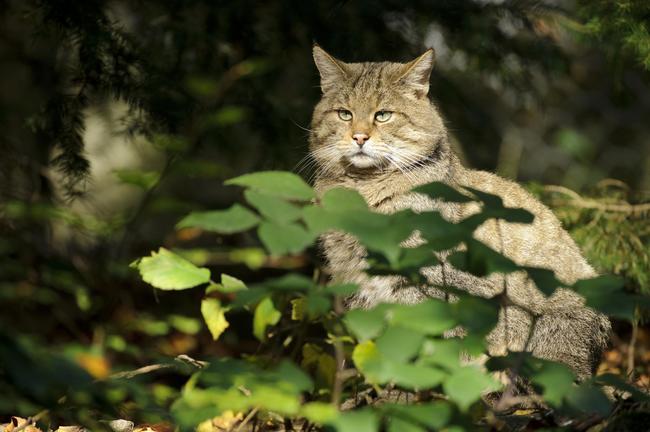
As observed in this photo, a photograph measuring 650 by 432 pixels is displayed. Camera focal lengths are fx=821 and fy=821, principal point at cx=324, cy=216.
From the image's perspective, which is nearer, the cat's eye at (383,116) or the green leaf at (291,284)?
the green leaf at (291,284)

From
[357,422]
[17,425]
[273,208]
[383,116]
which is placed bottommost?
[17,425]

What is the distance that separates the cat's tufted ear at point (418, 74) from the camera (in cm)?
334

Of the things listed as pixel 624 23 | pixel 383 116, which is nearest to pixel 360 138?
pixel 383 116

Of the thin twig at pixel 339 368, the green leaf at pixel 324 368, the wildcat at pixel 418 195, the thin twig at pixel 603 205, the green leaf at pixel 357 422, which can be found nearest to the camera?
the green leaf at pixel 357 422

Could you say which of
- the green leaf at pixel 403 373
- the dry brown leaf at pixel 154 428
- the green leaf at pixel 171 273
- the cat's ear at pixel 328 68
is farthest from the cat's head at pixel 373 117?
the green leaf at pixel 403 373

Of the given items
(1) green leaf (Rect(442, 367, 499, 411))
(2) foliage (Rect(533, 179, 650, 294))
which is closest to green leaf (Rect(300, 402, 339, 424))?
(1) green leaf (Rect(442, 367, 499, 411))

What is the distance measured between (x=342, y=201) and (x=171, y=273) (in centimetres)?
53

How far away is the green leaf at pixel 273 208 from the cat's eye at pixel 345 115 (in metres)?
1.93

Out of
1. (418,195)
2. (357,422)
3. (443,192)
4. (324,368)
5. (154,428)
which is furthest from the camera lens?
(418,195)

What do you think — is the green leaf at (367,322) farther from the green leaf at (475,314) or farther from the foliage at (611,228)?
the foliage at (611,228)

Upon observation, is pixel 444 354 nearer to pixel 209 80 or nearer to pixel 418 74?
pixel 209 80

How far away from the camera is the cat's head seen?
334cm

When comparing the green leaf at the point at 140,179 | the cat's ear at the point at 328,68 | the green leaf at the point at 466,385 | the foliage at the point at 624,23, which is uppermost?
the foliage at the point at 624,23

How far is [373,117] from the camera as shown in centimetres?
347
